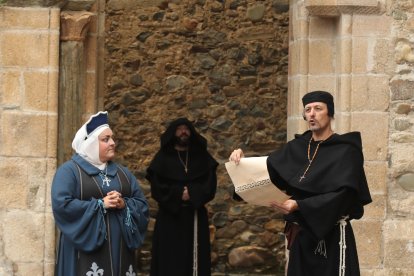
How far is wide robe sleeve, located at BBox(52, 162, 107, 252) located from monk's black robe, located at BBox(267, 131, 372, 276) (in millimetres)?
1100

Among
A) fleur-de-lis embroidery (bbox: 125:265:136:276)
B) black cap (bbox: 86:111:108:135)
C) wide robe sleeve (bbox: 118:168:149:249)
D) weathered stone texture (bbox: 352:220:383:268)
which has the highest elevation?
black cap (bbox: 86:111:108:135)

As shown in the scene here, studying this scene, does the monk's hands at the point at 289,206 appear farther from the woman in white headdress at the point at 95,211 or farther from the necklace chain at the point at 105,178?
the necklace chain at the point at 105,178

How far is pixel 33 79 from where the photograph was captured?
27.0ft

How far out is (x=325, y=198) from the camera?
6.61 meters

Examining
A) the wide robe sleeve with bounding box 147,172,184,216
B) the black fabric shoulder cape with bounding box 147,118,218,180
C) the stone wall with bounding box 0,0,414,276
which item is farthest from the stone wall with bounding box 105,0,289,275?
the stone wall with bounding box 0,0,414,276

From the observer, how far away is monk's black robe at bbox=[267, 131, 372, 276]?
6.61m

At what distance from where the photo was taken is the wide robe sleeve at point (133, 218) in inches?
289

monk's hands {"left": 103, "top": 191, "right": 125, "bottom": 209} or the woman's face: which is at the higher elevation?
the woman's face

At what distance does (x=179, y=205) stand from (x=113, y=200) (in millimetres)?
2721

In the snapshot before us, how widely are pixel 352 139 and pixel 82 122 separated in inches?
95.0

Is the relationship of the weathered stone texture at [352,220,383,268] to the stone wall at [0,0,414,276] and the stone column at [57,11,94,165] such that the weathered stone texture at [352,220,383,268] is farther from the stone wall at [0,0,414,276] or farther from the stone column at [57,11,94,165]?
the stone column at [57,11,94,165]

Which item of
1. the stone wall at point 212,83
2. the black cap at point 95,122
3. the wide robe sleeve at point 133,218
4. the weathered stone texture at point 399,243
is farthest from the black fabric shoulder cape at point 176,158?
the black cap at point 95,122

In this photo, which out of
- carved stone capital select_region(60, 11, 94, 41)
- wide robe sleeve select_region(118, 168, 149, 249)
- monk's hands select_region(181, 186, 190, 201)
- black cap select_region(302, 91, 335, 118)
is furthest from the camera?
monk's hands select_region(181, 186, 190, 201)

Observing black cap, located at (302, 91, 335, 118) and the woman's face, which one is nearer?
black cap, located at (302, 91, 335, 118)
